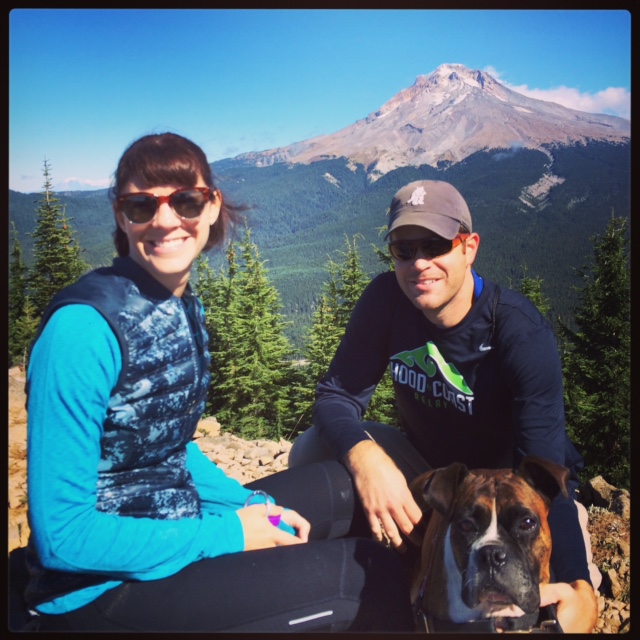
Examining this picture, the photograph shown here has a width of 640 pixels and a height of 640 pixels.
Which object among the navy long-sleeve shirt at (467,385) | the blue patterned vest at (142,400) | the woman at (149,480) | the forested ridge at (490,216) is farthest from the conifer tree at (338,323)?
the blue patterned vest at (142,400)

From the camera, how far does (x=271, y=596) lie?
177 cm

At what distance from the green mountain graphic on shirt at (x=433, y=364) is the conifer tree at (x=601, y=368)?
1461 millimetres

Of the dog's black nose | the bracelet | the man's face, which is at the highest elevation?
the man's face

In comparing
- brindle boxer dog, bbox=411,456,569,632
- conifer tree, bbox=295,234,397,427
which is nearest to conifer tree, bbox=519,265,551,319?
conifer tree, bbox=295,234,397,427

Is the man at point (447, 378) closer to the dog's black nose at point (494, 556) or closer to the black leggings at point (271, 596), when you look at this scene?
the dog's black nose at point (494, 556)

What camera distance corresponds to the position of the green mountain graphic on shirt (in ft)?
8.23

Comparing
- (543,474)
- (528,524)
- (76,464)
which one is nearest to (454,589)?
(528,524)

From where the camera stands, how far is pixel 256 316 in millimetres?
17922

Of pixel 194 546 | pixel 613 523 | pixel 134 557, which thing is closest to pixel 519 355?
pixel 194 546

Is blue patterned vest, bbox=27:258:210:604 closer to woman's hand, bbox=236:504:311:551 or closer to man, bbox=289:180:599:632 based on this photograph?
woman's hand, bbox=236:504:311:551

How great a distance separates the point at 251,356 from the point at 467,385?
51.0ft

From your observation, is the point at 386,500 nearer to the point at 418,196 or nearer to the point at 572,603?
the point at 572,603

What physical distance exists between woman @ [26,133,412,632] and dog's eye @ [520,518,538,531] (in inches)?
21.8

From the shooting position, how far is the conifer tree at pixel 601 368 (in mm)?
5234
